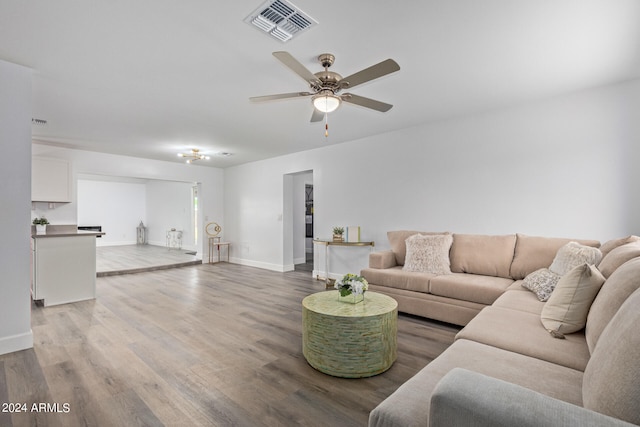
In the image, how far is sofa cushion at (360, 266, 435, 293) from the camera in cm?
348

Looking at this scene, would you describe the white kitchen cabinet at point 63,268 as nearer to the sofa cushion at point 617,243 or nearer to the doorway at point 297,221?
the doorway at point 297,221

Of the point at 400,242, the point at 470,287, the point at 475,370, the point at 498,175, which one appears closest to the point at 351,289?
the point at 475,370

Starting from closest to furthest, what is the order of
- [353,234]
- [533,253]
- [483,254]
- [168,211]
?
[533,253]
[483,254]
[353,234]
[168,211]

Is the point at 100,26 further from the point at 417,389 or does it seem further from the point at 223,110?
the point at 417,389

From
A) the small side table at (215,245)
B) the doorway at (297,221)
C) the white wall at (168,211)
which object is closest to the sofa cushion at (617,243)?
the doorway at (297,221)

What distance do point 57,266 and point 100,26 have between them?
144 inches

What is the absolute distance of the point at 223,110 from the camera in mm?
3766

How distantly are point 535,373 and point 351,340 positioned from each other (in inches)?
45.1

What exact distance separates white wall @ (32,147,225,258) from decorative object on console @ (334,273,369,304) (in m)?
5.86

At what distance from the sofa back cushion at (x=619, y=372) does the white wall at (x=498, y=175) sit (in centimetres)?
275

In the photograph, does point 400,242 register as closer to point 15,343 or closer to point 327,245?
point 327,245

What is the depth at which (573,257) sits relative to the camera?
2.59m

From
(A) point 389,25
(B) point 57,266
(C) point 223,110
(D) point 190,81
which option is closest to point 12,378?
(B) point 57,266

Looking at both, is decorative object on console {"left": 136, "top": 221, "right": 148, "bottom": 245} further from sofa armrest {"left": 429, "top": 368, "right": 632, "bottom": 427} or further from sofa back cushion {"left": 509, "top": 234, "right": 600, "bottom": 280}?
sofa armrest {"left": 429, "top": 368, "right": 632, "bottom": 427}
